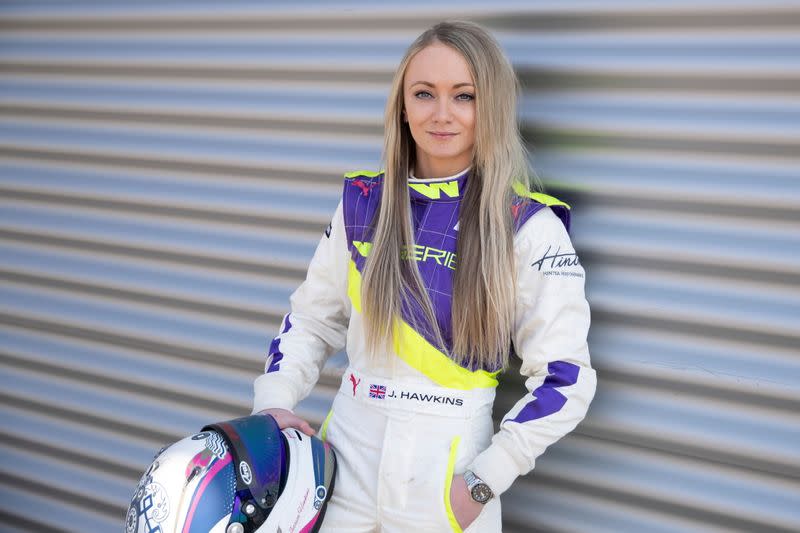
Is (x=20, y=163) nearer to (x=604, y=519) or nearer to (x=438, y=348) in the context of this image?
(x=438, y=348)

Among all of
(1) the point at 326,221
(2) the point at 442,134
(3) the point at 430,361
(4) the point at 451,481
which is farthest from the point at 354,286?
(1) the point at 326,221

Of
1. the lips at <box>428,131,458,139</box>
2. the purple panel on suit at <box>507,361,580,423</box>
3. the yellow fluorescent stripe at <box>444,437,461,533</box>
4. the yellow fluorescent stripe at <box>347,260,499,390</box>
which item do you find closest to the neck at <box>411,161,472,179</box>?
the lips at <box>428,131,458,139</box>

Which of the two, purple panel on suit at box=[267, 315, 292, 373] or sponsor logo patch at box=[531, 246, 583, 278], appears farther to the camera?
purple panel on suit at box=[267, 315, 292, 373]

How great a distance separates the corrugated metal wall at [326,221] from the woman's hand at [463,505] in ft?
1.91

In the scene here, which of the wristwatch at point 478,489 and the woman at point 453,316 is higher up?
A: the woman at point 453,316

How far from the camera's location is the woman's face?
6.88 ft

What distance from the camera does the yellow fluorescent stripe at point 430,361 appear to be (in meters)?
2.12

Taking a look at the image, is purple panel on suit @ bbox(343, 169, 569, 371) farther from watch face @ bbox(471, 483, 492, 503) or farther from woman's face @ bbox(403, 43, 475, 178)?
watch face @ bbox(471, 483, 492, 503)

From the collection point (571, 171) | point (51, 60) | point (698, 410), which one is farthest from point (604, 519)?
point (51, 60)

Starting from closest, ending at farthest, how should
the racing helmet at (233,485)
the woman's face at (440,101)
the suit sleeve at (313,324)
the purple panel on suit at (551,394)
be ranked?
the racing helmet at (233,485) → the purple panel on suit at (551,394) → the woman's face at (440,101) → the suit sleeve at (313,324)

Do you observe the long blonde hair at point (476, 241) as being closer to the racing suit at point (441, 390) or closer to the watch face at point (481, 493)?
the racing suit at point (441, 390)

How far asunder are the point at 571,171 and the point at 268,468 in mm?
1300

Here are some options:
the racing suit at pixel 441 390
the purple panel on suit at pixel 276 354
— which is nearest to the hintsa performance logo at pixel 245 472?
the racing suit at pixel 441 390

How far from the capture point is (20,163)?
3822 mm
